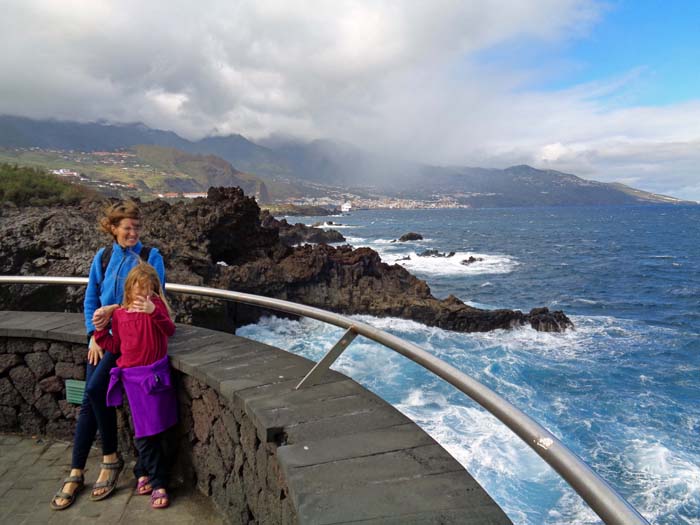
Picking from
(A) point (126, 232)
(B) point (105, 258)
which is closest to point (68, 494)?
(B) point (105, 258)

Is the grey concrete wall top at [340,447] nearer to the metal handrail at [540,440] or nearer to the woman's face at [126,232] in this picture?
the metal handrail at [540,440]

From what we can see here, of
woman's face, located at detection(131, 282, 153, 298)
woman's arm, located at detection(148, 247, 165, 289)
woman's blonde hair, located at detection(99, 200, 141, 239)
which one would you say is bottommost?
woman's face, located at detection(131, 282, 153, 298)

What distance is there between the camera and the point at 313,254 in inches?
844

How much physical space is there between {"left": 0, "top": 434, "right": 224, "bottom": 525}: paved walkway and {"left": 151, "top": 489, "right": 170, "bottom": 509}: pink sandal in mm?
28

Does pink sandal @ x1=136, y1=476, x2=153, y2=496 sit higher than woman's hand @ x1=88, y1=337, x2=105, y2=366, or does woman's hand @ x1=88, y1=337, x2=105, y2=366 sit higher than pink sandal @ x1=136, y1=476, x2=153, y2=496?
woman's hand @ x1=88, y1=337, x2=105, y2=366

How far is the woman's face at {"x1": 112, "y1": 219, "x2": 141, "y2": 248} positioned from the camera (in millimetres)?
2918

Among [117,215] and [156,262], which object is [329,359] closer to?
[156,262]

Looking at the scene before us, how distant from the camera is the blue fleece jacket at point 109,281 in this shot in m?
2.91

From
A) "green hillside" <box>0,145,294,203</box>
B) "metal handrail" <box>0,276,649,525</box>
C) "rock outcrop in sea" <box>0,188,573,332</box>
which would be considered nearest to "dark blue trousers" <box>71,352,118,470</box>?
"metal handrail" <box>0,276,649,525</box>

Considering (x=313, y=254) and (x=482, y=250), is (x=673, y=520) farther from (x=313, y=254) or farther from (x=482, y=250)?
(x=482, y=250)

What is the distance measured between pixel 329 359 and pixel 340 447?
0.62 meters

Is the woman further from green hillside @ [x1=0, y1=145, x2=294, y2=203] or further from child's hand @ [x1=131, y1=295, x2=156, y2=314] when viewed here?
green hillside @ [x1=0, y1=145, x2=294, y2=203]

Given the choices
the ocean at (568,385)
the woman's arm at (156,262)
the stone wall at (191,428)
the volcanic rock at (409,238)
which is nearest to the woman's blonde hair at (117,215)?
the woman's arm at (156,262)

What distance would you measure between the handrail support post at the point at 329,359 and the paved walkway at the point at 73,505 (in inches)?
39.9
